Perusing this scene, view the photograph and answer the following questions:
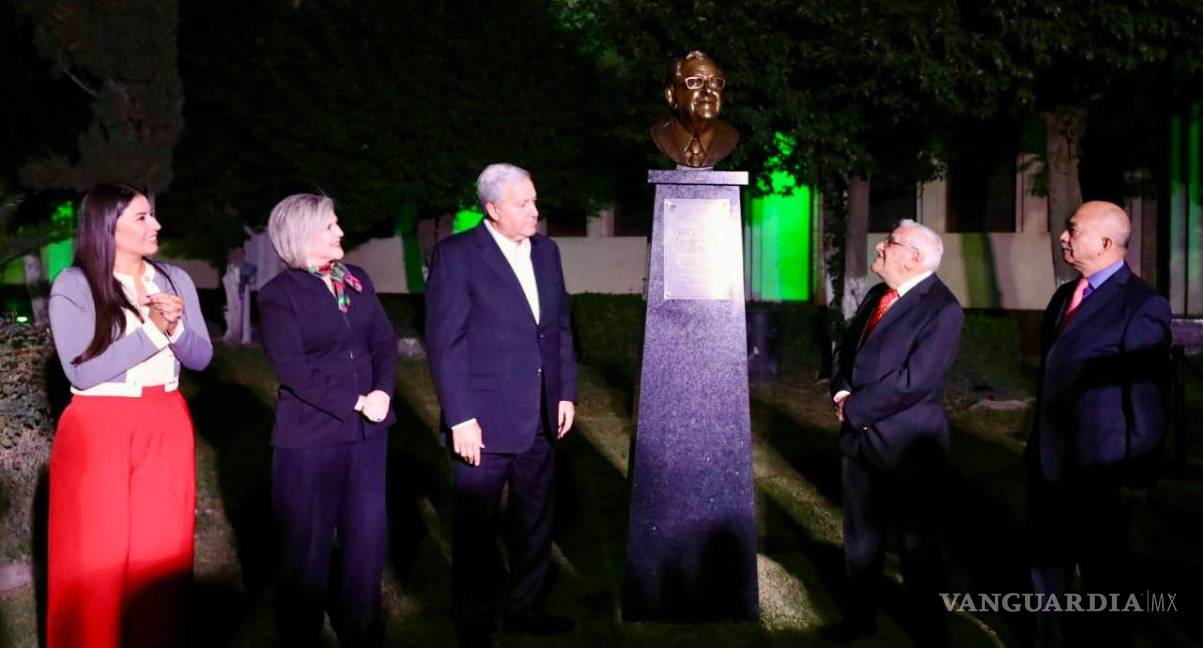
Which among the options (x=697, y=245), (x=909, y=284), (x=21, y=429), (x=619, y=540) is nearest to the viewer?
(x=909, y=284)

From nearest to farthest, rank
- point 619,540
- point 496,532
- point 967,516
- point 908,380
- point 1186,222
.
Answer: point 908,380
point 496,532
point 619,540
point 967,516
point 1186,222

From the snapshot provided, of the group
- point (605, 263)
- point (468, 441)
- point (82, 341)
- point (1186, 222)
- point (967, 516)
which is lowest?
point (967, 516)

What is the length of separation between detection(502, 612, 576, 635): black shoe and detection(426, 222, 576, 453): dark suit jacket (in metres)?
0.75

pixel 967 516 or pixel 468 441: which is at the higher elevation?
pixel 468 441

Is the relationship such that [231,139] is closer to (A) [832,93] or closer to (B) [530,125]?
(B) [530,125]

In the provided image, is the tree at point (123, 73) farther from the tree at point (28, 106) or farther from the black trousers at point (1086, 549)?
the black trousers at point (1086, 549)

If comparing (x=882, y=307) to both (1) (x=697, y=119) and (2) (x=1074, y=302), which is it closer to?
(2) (x=1074, y=302)

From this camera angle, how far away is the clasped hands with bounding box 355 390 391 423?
4121 mm

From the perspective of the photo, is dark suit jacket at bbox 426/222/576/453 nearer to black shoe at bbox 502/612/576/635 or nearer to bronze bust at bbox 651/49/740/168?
black shoe at bbox 502/612/576/635

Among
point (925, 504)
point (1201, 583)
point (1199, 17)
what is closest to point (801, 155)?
point (1199, 17)

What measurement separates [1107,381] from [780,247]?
1757cm

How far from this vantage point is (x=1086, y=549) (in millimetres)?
4027

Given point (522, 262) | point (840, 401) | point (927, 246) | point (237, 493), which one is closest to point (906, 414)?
point (840, 401)

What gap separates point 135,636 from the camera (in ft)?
12.6
